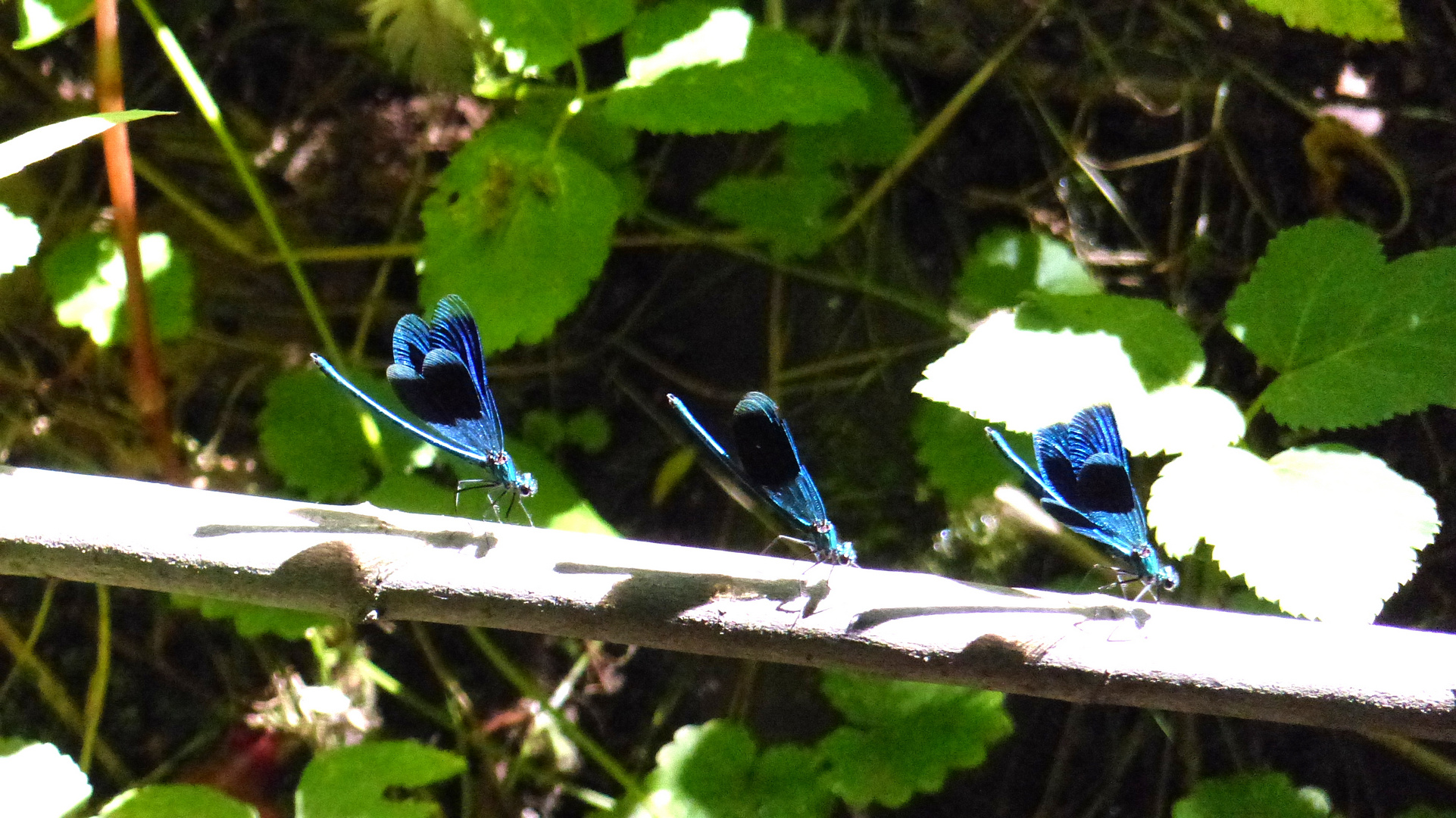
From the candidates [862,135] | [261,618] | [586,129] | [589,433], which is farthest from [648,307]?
[261,618]

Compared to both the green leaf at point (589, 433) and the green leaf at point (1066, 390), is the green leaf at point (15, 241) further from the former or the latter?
the green leaf at point (1066, 390)

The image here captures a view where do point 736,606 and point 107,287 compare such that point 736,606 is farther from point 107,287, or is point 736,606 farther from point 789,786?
point 107,287

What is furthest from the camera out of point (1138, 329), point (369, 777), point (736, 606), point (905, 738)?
point (905, 738)

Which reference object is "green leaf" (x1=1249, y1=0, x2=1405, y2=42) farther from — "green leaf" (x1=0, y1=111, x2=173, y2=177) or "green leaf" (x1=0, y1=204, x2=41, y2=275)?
"green leaf" (x1=0, y1=204, x2=41, y2=275)

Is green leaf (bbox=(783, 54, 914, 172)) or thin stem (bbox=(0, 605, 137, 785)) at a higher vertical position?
green leaf (bbox=(783, 54, 914, 172))

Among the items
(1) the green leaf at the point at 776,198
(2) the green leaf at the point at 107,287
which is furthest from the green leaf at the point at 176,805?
(1) the green leaf at the point at 776,198

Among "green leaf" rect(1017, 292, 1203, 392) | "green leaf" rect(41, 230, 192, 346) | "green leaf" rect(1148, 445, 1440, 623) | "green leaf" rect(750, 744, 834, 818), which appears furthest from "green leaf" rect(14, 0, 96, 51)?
"green leaf" rect(1148, 445, 1440, 623)

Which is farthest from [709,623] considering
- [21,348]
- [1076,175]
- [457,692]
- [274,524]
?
[21,348]
